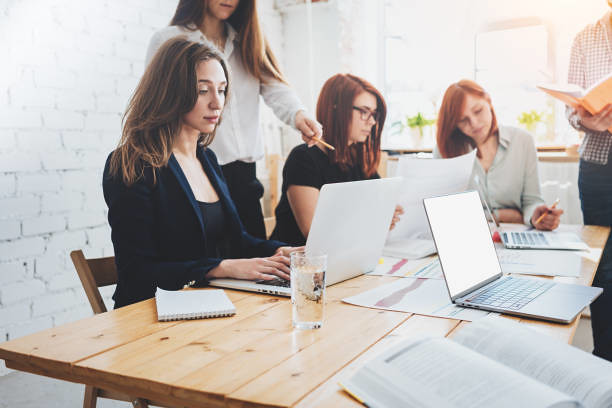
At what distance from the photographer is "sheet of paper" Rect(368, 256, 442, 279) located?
1.33 meters

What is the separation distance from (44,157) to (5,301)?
613 mm

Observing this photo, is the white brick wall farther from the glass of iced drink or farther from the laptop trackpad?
the laptop trackpad

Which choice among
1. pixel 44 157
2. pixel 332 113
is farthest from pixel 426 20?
pixel 44 157

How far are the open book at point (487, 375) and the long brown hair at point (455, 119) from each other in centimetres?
161

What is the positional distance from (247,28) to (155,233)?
0.93 metres

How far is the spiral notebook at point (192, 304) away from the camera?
990mm

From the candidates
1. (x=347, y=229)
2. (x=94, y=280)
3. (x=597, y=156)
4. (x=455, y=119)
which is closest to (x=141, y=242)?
(x=94, y=280)

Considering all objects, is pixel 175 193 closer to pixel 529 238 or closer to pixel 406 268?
pixel 406 268

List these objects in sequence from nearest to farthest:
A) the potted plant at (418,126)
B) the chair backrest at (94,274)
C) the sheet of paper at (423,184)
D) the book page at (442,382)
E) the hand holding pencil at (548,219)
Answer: the book page at (442,382) → the chair backrest at (94,274) → the sheet of paper at (423,184) → the hand holding pencil at (548,219) → the potted plant at (418,126)

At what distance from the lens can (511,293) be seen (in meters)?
1.11

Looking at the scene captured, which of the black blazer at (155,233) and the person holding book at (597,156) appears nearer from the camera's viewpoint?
A: the black blazer at (155,233)

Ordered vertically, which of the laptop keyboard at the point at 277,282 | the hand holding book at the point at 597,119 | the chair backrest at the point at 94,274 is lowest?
the chair backrest at the point at 94,274

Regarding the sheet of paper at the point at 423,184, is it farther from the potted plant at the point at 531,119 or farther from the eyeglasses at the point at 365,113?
the potted plant at the point at 531,119

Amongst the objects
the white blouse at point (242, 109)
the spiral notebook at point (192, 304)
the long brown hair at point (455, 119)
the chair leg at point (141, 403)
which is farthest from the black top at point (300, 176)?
the chair leg at point (141, 403)
